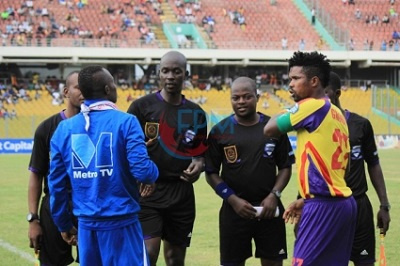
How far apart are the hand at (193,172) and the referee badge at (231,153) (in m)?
0.26

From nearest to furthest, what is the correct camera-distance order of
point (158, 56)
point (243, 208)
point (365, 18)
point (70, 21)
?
point (243, 208) < point (158, 56) < point (70, 21) < point (365, 18)

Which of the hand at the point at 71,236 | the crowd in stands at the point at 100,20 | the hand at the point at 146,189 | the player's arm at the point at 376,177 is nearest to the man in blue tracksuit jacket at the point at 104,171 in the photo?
the hand at the point at 71,236

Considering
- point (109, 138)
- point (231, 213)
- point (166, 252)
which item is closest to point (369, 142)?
point (231, 213)

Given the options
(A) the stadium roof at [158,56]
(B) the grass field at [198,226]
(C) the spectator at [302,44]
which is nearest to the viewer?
(B) the grass field at [198,226]

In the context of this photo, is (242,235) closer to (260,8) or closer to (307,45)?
(307,45)

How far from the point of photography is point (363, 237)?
23.9 ft

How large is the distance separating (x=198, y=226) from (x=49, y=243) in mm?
6441

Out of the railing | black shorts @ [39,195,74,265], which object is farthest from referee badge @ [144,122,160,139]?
the railing

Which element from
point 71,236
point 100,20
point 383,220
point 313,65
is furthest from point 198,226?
point 100,20

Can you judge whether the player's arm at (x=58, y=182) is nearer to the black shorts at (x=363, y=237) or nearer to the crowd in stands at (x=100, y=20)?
the black shorts at (x=363, y=237)

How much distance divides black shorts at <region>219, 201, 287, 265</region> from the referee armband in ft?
0.50

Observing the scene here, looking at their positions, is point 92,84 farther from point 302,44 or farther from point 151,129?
point 302,44

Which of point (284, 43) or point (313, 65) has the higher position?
point (313, 65)

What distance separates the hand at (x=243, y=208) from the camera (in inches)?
279
